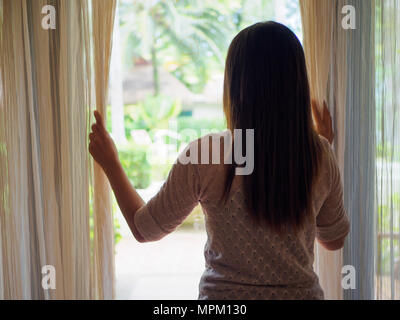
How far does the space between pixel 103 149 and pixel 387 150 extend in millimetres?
941

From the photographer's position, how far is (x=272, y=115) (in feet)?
2.44

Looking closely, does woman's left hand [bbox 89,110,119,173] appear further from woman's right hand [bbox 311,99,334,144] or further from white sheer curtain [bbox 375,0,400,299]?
white sheer curtain [bbox 375,0,400,299]

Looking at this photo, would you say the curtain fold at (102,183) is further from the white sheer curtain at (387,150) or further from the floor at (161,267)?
the white sheer curtain at (387,150)

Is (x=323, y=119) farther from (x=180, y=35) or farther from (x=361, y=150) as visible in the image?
(x=180, y=35)

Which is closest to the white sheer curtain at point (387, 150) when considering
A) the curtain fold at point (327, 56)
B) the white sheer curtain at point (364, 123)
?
the white sheer curtain at point (364, 123)

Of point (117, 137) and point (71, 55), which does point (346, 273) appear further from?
point (117, 137)

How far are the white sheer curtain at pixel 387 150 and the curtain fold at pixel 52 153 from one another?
892 mm

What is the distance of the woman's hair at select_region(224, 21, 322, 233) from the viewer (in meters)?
0.74

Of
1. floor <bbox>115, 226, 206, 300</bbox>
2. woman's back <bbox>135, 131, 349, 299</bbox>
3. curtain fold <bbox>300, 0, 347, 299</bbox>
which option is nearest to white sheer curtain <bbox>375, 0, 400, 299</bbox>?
curtain fold <bbox>300, 0, 347, 299</bbox>

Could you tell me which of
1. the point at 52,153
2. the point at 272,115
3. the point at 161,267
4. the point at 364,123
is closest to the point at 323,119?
the point at 364,123

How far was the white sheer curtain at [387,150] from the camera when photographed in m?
1.27

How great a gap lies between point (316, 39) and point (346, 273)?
0.79 metres

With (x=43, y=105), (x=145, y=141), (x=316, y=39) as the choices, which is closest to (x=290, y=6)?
(x=316, y=39)

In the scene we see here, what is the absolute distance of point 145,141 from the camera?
307 cm
